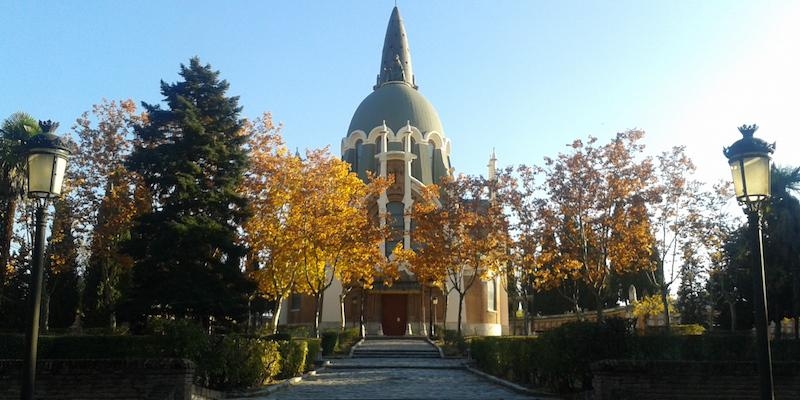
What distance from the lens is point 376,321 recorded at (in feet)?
160

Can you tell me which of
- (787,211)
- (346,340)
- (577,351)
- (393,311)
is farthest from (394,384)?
(393,311)

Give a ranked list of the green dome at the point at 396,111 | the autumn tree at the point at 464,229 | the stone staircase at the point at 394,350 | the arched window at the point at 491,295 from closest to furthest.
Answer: the autumn tree at the point at 464,229 < the stone staircase at the point at 394,350 < the arched window at the point at 491,295 < the green dome at the point at 396,111

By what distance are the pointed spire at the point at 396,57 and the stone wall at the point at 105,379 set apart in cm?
5186

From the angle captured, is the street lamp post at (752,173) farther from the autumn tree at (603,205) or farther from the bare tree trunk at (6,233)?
the bare tree trunk at (6,233)

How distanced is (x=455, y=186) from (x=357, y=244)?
5327 millimetres

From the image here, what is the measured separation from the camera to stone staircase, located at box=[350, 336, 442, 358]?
103ft

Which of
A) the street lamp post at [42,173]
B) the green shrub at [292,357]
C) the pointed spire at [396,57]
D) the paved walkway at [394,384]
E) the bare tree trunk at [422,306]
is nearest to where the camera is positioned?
the street lamp post at [42,173]

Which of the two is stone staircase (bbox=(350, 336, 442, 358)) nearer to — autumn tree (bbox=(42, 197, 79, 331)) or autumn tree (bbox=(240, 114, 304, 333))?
autumn tree (bbox=(240, 114, 304, 333))

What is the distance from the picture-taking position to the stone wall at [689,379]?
1092 centimetres

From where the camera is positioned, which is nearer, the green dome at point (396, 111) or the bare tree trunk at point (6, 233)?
the bare tree trunk at point (6, 233)

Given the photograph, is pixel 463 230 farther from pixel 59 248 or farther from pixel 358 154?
pixel 358 154

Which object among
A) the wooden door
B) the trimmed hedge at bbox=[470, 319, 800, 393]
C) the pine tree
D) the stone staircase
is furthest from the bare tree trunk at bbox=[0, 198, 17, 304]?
the wooden door

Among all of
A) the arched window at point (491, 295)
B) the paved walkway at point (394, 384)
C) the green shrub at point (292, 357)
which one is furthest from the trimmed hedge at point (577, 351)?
the arched window at point (491, 295)

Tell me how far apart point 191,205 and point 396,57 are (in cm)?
4103
